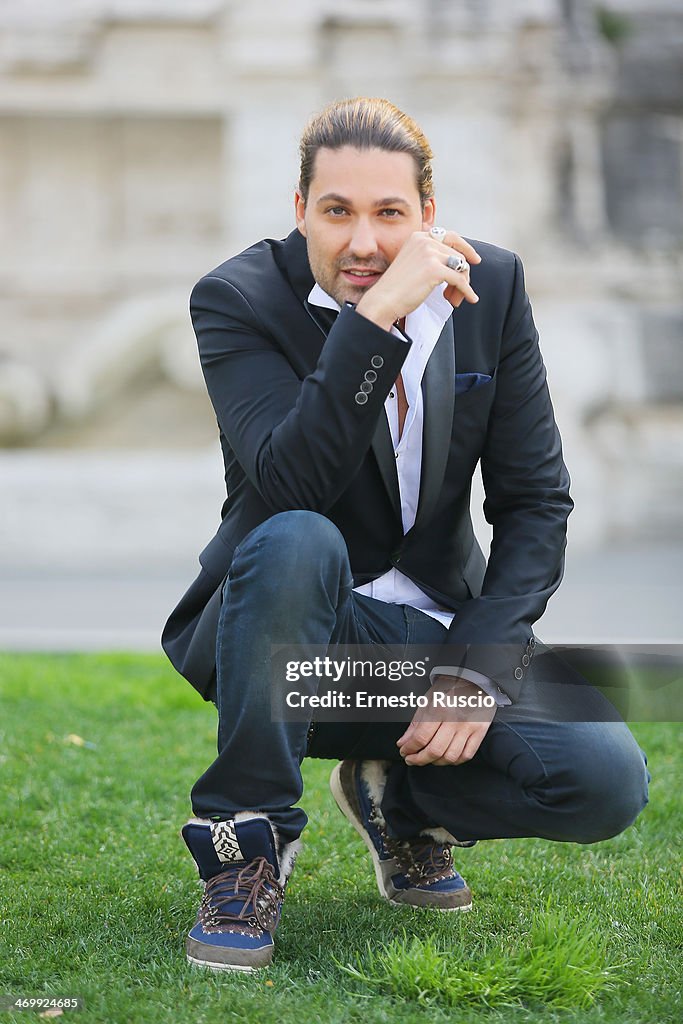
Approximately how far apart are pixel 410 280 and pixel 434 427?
283 millimetres

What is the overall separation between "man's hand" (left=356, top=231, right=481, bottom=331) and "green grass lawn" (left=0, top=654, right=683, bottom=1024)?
1058 millimetres

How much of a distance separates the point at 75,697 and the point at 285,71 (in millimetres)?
5149

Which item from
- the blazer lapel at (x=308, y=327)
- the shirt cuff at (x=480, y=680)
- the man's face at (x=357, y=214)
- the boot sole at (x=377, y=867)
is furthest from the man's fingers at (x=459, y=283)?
the boot sole at (x=377, y=867)

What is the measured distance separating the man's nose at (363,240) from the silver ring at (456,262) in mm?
135

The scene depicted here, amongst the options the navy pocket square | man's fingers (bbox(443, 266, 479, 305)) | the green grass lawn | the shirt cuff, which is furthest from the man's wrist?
the green grass lawn

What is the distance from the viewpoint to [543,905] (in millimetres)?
2623

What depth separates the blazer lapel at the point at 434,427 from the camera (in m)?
2.46

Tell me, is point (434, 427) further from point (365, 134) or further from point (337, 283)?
point (365, 134)

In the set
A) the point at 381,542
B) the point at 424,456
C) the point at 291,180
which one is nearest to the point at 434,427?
the point at 424,456

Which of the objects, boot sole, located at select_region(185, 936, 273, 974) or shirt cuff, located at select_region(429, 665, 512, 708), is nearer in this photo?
boot sole, located at select_region(185, 936, 273, 974)

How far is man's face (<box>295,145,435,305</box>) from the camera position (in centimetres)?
241

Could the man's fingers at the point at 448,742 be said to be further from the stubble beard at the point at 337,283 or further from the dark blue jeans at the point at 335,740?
the stubble beard at the point at 337,283

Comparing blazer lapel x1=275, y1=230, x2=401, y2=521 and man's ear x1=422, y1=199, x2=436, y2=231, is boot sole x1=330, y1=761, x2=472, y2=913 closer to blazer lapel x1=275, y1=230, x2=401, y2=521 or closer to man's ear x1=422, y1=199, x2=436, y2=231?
blazer lapel x1=275, y1=230, x2=401, y2=521

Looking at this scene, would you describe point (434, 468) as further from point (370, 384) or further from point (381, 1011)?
point (381, 1011)
